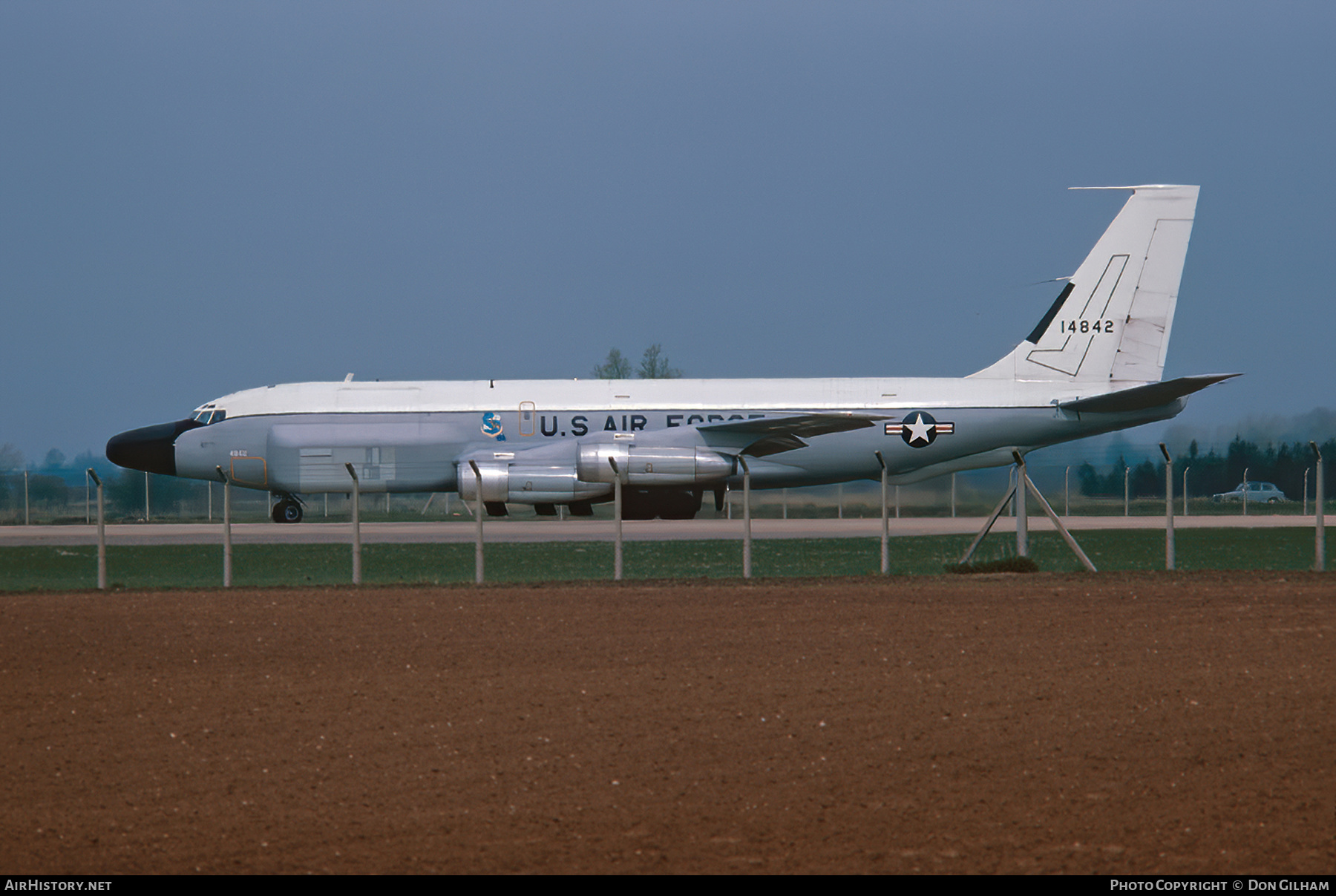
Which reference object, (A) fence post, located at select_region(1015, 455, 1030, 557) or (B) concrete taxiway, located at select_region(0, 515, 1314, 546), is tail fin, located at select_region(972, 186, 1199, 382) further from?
(A) fence post, located at select_region(1015, 455, 1030, 557)

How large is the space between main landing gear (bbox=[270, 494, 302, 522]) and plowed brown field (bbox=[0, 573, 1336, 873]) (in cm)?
1501

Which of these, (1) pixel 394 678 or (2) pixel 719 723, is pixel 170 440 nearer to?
(1) pixel 394 678

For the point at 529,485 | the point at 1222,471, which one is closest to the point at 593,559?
the point at 529,485

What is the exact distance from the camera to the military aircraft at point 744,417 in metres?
25.2

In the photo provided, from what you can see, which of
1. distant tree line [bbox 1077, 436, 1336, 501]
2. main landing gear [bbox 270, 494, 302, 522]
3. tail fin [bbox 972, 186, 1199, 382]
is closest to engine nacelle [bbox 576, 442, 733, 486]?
tail fin [bbox 972, 186, 1199, 382]

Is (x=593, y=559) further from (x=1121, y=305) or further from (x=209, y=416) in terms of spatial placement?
(x=1121, y=305)

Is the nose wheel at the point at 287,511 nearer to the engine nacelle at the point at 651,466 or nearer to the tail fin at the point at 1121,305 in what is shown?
the engine nacelle at the point at 651,466

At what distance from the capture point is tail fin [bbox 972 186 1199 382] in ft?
87.3

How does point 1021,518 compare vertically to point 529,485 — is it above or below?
below

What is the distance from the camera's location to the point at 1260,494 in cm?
4056

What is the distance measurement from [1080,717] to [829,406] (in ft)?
58.1

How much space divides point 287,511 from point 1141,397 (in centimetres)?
1861

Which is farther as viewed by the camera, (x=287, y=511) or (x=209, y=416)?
(x=287, y=511)
